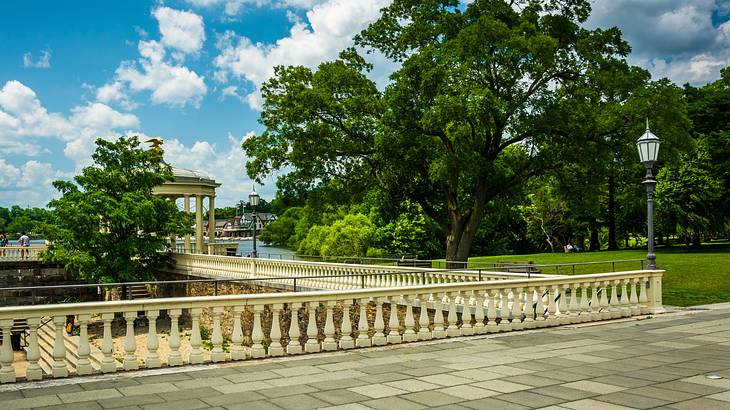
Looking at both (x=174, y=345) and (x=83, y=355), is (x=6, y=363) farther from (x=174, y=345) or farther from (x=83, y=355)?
(x=174, y=345)

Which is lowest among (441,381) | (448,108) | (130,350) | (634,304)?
(441,381)

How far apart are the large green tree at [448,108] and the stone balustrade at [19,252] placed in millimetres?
25510

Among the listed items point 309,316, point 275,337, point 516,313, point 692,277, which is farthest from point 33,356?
point 692,277

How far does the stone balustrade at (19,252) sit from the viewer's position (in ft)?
146

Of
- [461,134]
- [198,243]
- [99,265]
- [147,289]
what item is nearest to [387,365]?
[461,134]

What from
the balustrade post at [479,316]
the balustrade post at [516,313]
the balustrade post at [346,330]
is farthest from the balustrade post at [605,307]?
the balustrade post at [346,330]

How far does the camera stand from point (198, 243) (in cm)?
4866

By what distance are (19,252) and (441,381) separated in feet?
154

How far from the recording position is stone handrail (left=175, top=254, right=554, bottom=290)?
60.6ft

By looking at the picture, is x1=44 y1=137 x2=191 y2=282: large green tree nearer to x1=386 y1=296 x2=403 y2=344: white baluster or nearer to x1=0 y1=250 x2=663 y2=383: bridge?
x1=0 y1=250 x2=663 y2=383: bridge

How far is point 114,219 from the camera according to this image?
3369 cm

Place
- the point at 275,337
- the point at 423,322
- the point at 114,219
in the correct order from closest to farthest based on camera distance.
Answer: the point at 275,337
the point at 423,322
the point at 114,219

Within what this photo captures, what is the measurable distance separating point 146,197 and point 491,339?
29.6 m

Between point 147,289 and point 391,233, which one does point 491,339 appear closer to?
point 147,289
